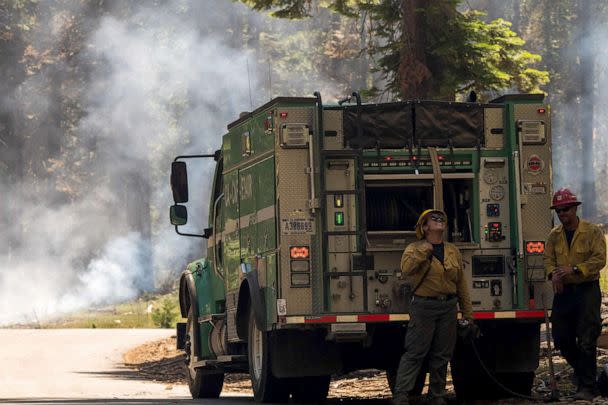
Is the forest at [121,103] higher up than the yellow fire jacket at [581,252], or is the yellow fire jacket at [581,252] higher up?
the forest at [121,103]

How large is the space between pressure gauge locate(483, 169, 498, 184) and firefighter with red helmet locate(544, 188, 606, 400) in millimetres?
968

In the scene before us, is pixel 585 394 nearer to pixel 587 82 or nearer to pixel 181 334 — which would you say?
pixel 181 334

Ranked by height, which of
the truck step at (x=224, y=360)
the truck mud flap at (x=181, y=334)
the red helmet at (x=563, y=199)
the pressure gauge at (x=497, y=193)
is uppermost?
the pressure gauge at (x=497, y=193)

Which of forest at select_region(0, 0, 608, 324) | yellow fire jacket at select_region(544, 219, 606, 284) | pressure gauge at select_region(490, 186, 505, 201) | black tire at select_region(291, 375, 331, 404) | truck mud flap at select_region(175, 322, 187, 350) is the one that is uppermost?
forest at select_region(0, 0, 608, 324)

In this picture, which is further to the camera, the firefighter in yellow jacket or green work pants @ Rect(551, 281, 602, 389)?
green work pants @ Rect(551, 281, 602, 389)

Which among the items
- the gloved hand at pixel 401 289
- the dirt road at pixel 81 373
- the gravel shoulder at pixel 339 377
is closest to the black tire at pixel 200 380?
the dirt road at pixel 81 373

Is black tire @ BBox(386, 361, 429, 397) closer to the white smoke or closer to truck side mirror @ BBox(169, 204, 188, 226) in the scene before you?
truck side mirror @ BBox(169, 204, 188, 226)

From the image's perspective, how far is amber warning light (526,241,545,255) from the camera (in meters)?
14.0

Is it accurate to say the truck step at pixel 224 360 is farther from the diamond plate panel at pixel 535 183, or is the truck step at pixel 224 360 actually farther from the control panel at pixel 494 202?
the diamond plate panel at pixel 535 183

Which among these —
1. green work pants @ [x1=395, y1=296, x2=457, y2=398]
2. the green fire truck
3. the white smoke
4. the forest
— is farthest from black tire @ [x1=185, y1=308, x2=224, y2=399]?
the white smoke

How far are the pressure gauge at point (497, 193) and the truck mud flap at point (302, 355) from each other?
210 centimetres

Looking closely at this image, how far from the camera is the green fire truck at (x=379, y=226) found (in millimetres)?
13688

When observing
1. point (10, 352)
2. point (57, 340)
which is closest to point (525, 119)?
point (10, 352)

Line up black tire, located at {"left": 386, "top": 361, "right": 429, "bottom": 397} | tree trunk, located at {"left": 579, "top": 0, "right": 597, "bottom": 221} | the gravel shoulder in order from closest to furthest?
black tire, located at {"left": 386, "top": 361, "right": 429, "bottom": 397}
the gravel shoulder
tree trunk, located at {"left": 579, "top": 0, "right": 597, "bottom": 221}
